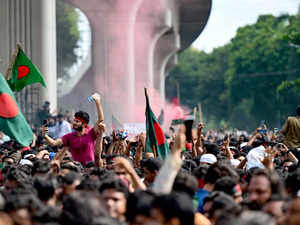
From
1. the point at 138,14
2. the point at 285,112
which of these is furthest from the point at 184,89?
the point at 138,14

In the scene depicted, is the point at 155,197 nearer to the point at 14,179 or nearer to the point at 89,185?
the point at 89,185

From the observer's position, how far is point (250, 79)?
73438 millimetres

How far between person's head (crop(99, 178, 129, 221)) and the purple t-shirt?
3454 mm

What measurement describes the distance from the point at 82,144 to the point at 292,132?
5170 mm

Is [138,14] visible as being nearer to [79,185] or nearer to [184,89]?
[79,185]

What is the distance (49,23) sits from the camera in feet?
85.7

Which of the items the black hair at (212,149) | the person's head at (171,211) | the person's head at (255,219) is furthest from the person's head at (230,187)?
the black hair at (212,149)

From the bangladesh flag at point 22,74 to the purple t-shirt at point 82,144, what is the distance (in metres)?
2.26

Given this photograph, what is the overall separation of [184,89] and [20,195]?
308 ft

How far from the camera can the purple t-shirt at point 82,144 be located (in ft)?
30.3

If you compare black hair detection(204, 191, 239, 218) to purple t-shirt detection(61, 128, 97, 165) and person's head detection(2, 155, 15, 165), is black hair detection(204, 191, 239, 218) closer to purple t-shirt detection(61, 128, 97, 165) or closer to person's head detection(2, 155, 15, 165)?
purple t-shirt detection(61, 128, 97, 165)

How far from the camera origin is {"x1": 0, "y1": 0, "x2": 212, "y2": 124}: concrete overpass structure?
25766 mm

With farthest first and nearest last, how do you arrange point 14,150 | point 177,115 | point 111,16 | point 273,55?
point 273,55, point 111,16, point 177,115, point 14,150

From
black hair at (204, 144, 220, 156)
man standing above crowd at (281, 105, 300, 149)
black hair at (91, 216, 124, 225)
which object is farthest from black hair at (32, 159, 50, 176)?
man standing above crowd at (281, 105, 300, 149)
